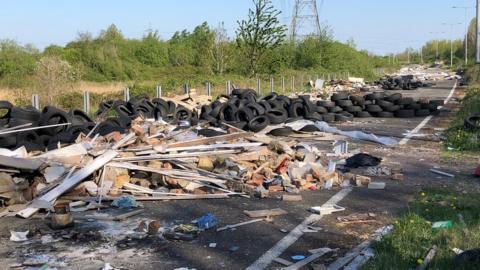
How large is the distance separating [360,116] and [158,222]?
15400 millimetres

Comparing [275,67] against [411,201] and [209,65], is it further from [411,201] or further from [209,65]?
[411,201]

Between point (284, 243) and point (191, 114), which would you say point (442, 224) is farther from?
point (191, 114)

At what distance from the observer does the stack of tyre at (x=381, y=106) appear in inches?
830

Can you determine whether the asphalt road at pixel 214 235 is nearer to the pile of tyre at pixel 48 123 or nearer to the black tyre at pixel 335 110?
the pile of tyre at pixel 48 123

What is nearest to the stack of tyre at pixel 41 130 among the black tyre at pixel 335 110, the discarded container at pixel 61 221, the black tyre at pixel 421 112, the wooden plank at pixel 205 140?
the wooden plank at pixel 205 140

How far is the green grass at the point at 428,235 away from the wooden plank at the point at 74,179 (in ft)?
15.1

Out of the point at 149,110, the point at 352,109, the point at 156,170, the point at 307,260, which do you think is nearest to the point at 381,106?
the point at 352,109

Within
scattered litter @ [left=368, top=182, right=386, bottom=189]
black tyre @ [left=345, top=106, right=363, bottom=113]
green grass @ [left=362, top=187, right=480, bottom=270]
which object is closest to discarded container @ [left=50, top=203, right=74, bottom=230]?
green grass @ [left=362, top=187, right=480, bottom=270]

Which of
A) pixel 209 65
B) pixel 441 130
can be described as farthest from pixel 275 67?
pixel 441 130

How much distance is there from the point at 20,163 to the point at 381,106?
51.7ft

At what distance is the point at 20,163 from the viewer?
27.5ft

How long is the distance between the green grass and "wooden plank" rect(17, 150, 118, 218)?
4598 mm

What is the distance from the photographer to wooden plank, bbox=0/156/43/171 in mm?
8266

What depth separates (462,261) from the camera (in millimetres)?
4906
